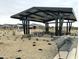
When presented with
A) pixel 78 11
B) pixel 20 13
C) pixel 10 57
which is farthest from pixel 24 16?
pixel 78 11

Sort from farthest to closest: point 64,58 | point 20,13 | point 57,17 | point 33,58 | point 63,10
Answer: point 20,13
point 57,17
point 63,10
point 33,58
point 64,58

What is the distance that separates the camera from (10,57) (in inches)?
350

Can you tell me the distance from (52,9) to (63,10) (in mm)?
1131

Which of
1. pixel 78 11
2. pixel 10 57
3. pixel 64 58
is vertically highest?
pixel 78 11

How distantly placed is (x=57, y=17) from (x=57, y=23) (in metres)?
0.72

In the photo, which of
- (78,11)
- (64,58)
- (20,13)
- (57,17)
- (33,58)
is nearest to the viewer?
(78,11)

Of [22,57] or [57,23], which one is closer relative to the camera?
[22,57]

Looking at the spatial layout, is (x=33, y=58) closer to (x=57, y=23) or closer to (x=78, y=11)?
(x=78, y=11)

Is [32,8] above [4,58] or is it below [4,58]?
above

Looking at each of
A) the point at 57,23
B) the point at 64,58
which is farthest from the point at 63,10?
the point at 64,58

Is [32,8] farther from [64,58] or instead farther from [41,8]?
[64,58]

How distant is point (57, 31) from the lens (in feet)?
74.5

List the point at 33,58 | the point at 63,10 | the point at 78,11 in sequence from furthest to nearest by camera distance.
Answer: the point at 63,10, the point at 33,58, the point at 78,11

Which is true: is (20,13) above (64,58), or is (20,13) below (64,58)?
above
